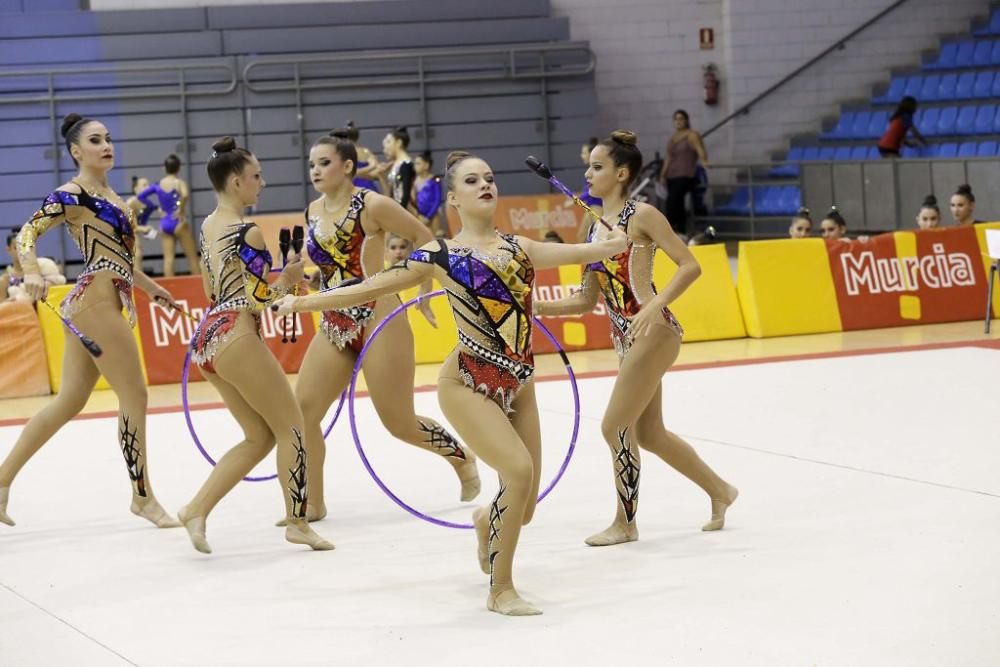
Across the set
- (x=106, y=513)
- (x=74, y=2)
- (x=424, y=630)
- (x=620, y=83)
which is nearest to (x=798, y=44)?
(x=620, y=83)

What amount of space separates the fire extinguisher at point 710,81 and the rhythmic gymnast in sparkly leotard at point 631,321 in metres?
14.8

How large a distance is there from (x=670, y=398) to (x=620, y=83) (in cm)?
1154

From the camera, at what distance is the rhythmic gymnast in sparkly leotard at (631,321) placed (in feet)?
19.0

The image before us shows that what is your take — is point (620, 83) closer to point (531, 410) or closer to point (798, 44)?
point (798, 44)

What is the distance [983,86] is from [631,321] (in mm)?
13490

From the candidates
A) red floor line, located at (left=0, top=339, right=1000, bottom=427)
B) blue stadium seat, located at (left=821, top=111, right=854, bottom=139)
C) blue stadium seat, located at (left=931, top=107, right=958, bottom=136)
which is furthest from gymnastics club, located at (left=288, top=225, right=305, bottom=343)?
blue stadium seat, located at (left=821, top=111, right=854, bottom=139)

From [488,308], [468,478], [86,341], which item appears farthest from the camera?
[468,478]

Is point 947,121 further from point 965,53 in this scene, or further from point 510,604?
point 510,604

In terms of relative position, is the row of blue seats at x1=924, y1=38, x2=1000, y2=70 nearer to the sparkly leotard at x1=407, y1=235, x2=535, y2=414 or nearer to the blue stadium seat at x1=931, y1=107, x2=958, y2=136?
the blue stadium seat at x1=931, y1=107, x2=958, y2=136

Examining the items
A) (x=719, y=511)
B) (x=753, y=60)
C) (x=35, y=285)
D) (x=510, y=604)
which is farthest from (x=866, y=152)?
(x=510, y=604)

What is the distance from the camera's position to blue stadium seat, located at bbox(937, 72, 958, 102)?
1830 cm

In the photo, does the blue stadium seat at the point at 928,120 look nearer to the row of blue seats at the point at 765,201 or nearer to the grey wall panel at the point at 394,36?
the row of blue seats at the point at 765,201

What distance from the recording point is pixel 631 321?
5910 millimetres

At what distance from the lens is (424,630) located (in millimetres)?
4891
